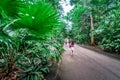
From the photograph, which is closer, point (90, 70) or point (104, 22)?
point (90, 70)

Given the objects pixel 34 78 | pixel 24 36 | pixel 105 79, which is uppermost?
pixel 24 36

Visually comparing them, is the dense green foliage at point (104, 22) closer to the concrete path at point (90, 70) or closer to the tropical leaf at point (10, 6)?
the concrete path at point (90, 70)

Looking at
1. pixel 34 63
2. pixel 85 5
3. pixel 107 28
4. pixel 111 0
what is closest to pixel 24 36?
pixel 34 63

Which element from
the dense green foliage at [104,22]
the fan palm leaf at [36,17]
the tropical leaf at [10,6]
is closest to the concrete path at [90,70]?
the fan palm leaf at [36,17]

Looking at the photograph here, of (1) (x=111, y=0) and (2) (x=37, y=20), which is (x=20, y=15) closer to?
(2) (x=37, y=20)

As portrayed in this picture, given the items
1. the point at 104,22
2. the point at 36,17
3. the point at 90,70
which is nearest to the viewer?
the point at 36,17

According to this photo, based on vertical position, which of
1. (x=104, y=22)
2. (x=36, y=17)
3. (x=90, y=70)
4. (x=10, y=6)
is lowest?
(x=90, y=70)

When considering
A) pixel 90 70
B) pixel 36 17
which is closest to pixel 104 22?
pixel 90 70

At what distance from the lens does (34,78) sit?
14.1 ft

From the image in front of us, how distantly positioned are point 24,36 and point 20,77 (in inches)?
70.0

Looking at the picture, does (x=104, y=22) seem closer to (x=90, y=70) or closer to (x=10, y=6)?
(x=90, y=70)

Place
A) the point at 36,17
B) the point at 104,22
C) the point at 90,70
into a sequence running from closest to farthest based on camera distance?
the point at 36,17 < the point at 90,70 < the point at 104,22

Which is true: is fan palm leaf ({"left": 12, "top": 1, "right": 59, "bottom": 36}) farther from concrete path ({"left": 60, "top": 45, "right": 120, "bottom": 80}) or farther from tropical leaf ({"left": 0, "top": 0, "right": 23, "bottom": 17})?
concrete path ({"left": 60, "top": 45, "right": 120, "bottom": 80})

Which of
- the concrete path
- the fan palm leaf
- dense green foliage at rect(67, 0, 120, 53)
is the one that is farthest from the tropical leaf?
dense green foliage at rect(67, 0, 120, 53)
